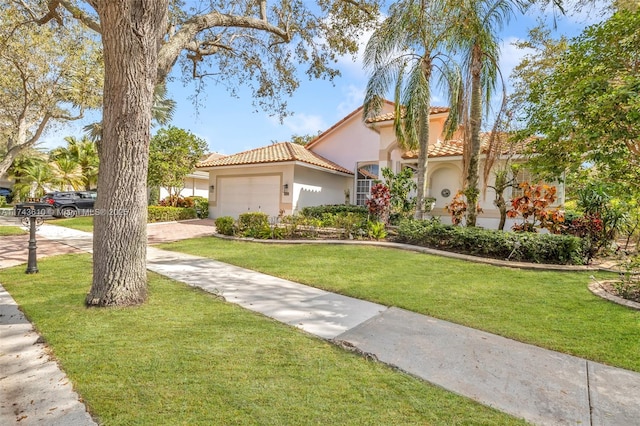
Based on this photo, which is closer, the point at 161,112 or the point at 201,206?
the point at 161,112

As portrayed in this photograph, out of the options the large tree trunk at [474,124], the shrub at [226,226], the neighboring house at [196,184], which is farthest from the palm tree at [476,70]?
the neighboring house at [196,184]

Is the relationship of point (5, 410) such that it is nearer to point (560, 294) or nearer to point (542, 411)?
point (542, 411)

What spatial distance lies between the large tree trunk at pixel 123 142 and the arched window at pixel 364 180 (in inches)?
655

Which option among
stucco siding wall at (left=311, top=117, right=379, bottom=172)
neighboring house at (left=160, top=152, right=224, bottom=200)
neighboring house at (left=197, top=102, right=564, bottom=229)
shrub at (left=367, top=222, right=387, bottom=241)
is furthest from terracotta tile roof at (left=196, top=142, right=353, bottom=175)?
neighboring house at (left=160, top=152, right=224, bottom=200)

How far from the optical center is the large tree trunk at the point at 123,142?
444cm

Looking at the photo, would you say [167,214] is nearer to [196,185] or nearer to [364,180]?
[196,185]

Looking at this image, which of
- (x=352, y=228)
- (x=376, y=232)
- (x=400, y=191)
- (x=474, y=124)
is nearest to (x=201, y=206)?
(x=352, y=228)

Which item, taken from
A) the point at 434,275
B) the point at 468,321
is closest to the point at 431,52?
the point at 434,275

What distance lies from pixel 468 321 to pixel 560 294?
8.78 feet

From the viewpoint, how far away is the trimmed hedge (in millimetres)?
8445

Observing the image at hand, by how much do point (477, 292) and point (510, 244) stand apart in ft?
11.0

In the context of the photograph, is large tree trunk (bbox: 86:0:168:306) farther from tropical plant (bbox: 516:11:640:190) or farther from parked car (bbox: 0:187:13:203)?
parked car (bbox: 0:187:13:203)

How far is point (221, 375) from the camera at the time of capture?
9.96 ft

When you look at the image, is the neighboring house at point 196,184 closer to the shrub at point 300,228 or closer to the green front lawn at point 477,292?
the shrub at point 300,228
